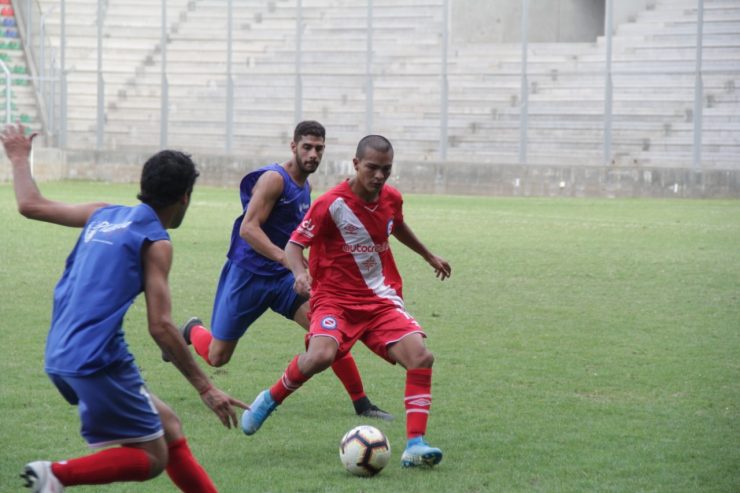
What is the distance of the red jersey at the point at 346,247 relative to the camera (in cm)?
645

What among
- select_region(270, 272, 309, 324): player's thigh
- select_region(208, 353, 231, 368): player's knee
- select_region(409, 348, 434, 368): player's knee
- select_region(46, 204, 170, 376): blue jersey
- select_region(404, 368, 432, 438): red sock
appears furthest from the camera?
select_region(208, 353, 231, 368): player's knee

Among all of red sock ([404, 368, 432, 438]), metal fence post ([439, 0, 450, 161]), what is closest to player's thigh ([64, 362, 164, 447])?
red sock ([404, 368, 432, 438])

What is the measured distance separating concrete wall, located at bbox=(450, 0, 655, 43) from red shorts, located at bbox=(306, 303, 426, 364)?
92.3 ft

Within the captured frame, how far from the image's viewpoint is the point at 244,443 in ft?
20.6

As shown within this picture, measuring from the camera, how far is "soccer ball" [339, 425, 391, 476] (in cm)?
560

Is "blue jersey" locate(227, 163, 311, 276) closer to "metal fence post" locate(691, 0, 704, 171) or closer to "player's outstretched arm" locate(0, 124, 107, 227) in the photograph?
"player's outstretched arm" locate(0, 124, 107, 227)

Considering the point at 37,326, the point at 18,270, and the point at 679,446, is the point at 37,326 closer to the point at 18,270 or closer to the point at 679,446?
the point at 18,270

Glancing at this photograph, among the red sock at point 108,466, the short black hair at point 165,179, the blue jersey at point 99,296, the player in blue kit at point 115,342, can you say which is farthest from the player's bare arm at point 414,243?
the red sock at point 108,466

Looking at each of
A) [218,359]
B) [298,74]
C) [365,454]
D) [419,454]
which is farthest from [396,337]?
[298,74]

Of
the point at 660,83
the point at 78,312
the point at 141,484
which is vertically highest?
the point at 660,83

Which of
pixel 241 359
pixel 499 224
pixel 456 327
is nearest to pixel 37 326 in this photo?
pixel 241 359

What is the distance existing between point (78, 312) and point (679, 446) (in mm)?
3295

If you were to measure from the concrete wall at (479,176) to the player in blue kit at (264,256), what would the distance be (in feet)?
67.9

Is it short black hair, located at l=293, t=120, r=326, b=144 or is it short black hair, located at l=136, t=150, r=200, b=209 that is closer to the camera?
short black hair, located at l=136, t=150, r=200, b=209
